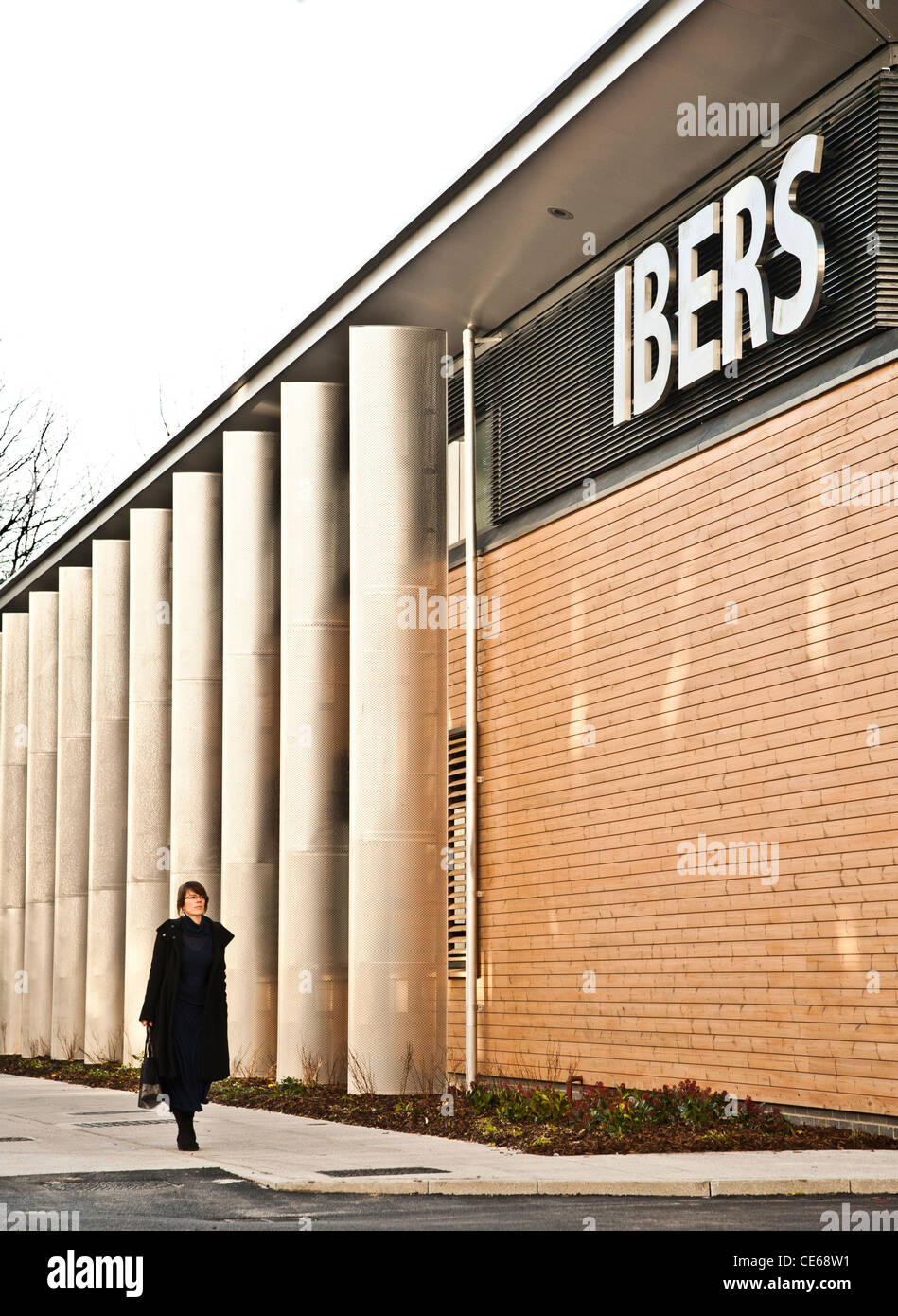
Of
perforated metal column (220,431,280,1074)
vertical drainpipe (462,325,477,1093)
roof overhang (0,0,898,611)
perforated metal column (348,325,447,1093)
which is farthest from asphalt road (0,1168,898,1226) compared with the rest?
perforated metal column (220,431,280,1074)

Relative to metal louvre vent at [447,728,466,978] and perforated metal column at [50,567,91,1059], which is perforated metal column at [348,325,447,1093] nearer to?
metal louvre vent at [447,728,466,978]

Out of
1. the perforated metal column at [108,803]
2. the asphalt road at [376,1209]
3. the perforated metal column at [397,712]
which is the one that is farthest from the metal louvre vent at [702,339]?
the perforated metal column at [108,803]

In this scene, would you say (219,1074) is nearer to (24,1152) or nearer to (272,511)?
(24,1152)

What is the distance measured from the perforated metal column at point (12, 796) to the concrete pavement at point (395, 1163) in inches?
668

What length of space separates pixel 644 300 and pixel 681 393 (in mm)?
1048

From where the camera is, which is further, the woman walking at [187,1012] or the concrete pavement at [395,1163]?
the woman walking at [187,1012]

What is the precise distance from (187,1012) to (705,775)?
4608mm

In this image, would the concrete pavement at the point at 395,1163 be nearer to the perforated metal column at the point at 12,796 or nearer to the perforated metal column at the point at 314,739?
the perforated metal column at the point at 314,739

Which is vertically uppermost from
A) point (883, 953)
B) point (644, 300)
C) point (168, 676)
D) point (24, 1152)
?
point (644, 300)

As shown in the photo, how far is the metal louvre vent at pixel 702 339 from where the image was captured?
503 inches

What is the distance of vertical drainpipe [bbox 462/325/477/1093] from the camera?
718 inches

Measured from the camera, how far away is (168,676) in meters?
25.4
